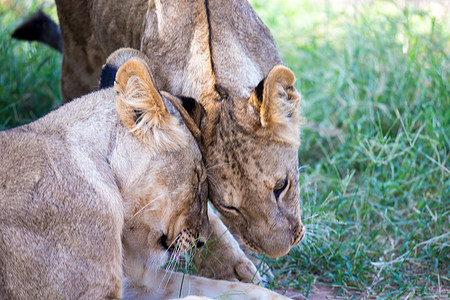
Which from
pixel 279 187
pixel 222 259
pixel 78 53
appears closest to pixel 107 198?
pixel 279 187

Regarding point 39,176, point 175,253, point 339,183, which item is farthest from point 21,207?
point 339,183

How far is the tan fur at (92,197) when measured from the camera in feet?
7.75

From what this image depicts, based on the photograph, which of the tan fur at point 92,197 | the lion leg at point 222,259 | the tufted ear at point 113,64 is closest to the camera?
the tan fur at point 92,197

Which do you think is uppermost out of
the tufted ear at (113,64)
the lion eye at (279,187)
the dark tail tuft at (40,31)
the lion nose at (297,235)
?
the tufted ear at (113,64)

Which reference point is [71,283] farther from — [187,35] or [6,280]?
[187,35]

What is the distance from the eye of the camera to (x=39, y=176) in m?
2.50

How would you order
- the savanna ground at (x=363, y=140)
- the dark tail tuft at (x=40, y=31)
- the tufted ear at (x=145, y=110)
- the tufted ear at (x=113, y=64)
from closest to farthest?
the tufted ear at (x=145, y=110) → the tufted ear at (x=113, y=64) → the savanna ground at (x=363, y=140) → the dark tail tuft at (x=40, y=31)

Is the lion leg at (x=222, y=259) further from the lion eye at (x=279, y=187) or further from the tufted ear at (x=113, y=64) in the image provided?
the tufted ear at (x=113, y=64)

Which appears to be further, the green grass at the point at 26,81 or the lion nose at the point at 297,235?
the green grass at the point at 26,81

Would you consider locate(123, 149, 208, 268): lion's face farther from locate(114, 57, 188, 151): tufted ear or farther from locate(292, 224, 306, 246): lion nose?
locate(292, 224, 306, 246): lion nose

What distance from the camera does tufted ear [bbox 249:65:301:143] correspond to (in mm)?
2701

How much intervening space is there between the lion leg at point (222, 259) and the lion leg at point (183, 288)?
247mm

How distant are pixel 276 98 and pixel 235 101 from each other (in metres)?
0.20

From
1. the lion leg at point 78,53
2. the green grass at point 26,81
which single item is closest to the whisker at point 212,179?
the lion leg at point 78,53
